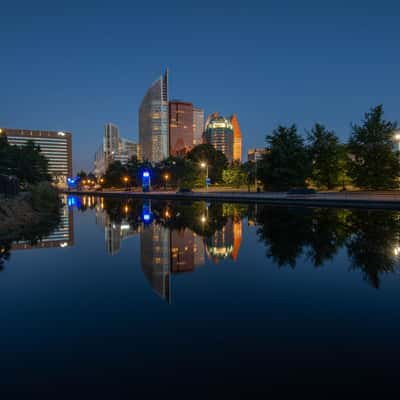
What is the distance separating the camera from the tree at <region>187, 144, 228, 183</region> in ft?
301

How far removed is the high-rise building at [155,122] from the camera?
168 metres

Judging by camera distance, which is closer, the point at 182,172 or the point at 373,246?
the point at 373,246

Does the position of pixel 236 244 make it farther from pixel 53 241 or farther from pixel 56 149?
pixel 56 149

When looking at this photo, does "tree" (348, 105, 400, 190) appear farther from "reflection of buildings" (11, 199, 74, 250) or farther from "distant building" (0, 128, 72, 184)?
"distant building" (0, 128, 72, 184)

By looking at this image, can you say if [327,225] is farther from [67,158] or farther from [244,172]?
[67,158]

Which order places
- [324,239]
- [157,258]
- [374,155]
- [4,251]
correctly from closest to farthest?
[157,258] < [4,251] < [324,239] < [374,155]

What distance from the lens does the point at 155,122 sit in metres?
173

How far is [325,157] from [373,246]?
42.3 meters

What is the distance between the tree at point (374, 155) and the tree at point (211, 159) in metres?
49.8

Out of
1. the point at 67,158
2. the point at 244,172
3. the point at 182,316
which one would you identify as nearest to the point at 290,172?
the point at 244,172

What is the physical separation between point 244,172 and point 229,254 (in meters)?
70.7

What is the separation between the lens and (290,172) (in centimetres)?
4816

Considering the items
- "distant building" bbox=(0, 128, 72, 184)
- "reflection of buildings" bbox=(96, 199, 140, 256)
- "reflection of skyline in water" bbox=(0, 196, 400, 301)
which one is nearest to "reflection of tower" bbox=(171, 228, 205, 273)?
"reflection of skyline in water" bbox=(0, 196, 400, 301)

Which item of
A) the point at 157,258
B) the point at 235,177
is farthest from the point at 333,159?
the point at 157,258
